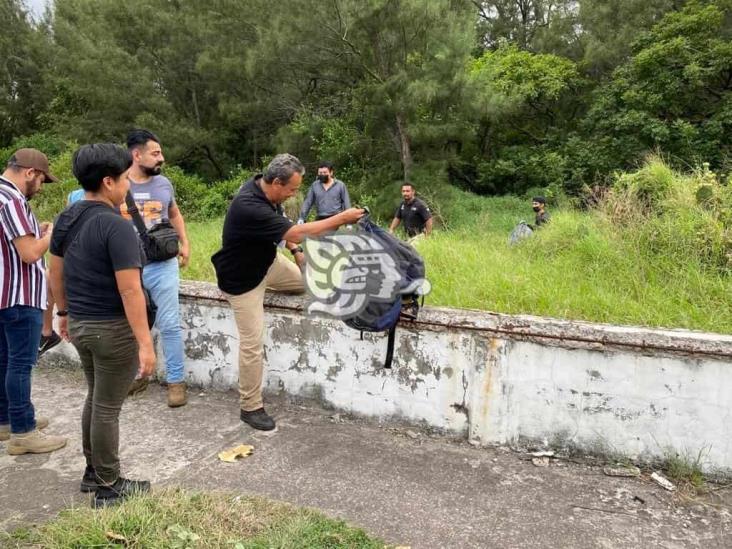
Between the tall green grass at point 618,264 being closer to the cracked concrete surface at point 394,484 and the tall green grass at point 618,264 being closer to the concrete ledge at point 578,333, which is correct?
the concrete ledge at point 578,333

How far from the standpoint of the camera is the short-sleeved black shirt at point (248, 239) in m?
3.22

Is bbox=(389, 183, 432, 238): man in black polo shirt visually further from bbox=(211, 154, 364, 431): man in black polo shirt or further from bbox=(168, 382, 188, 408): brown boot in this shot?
bbox=(168, 382, 188, 408): brown boot

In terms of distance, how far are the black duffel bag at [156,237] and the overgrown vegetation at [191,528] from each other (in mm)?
1599

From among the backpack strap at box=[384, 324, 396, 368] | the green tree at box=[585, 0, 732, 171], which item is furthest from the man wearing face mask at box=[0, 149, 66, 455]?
the green tree at box=[585, 0, 732, 171]

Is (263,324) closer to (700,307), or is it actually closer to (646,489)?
(646,489)

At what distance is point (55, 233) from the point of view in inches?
105

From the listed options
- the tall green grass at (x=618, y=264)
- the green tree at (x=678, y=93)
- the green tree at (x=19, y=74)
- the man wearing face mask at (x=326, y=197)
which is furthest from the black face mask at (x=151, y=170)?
the green tree at (x=19, y=74)

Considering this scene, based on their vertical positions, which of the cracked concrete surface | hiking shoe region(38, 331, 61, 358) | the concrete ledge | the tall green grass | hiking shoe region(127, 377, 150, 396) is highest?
the tall green grass

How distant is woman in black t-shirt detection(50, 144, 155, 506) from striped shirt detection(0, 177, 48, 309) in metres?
0.61

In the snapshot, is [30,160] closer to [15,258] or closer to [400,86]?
[15,258]

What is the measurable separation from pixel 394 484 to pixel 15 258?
2543 millimetres

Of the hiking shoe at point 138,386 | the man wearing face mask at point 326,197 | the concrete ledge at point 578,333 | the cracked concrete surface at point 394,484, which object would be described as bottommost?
the cracked concrete surface at point 394,484

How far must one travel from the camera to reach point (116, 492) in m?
2.73

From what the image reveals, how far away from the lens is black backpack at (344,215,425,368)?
330 centimetres
